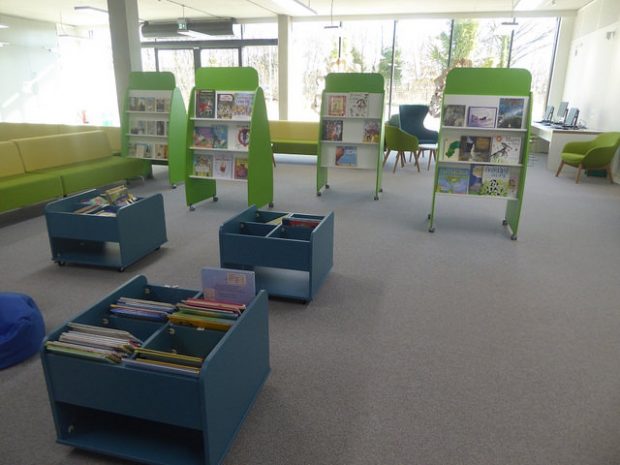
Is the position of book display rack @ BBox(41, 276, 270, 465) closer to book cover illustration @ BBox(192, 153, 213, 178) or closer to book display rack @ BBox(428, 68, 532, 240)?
book display rack @ BBox(428, 68, 532, 240)

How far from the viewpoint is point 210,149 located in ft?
18.5

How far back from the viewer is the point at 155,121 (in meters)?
6.83

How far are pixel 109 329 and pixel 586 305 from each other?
3.24 m

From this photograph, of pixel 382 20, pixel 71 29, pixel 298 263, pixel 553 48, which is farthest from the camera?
pixel 71 29

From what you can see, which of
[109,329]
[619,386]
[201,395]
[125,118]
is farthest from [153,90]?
[619,386]

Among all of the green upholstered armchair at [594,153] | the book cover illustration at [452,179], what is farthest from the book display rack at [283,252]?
the green upholstered armchair at [594,153]

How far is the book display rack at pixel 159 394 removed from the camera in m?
1.76

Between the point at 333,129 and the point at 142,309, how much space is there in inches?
183

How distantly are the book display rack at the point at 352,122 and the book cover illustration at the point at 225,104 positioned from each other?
1.39 metres

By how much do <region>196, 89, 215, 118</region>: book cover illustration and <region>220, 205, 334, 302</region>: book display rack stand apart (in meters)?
2.32

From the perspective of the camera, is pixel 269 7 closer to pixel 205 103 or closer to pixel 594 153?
pixel 205 103

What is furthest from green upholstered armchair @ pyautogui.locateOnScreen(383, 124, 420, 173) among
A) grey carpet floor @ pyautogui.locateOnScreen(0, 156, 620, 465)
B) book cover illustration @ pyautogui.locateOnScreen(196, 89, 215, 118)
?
book cover illustration @ pyautogui.locateOnScreen(196, 89, 215, 118)

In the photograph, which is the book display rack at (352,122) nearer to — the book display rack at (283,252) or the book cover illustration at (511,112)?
the book cover illustration at (511,112)

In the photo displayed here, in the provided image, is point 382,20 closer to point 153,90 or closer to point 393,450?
point 153,90
